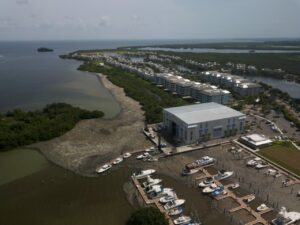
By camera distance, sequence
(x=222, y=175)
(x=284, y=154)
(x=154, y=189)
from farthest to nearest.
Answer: (x=284, y=154) < (x=222, y=175) < (x=154, y=189)

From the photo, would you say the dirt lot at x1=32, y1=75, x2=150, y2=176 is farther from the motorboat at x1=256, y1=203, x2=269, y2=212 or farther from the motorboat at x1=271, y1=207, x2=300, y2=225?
the motorboat at x1=271, y1=207, x2=300, y2=225

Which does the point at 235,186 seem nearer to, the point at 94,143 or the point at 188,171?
the point at 188,171

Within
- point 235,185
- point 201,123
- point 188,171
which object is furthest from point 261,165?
point 201,123

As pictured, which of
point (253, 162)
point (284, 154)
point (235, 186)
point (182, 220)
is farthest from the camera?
point (284, 154)

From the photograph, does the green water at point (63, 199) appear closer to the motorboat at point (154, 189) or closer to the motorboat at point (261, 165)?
the motorboat at point (154, 189)

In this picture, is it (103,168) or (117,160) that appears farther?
(117,160)

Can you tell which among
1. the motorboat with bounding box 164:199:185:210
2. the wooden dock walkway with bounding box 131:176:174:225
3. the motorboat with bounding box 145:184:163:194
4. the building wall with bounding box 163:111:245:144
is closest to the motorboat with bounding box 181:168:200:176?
the motorboat with bounding box 145:184:163:194
